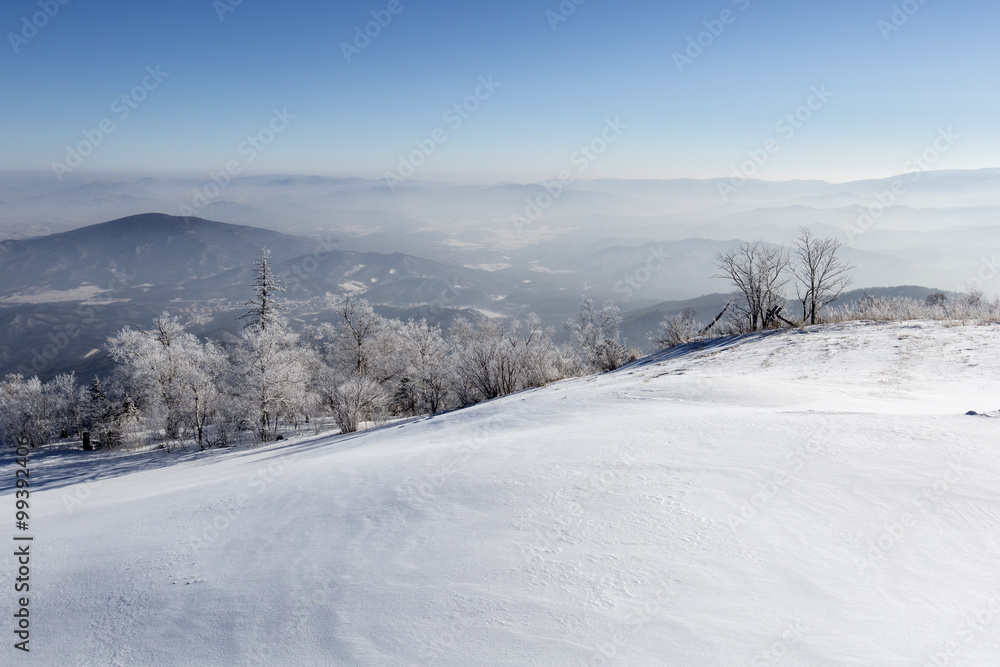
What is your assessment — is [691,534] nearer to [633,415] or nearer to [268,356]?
[633,415]

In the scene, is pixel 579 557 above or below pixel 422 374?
above

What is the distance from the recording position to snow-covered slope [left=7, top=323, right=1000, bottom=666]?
8.58 feet

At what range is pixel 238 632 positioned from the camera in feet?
9.60

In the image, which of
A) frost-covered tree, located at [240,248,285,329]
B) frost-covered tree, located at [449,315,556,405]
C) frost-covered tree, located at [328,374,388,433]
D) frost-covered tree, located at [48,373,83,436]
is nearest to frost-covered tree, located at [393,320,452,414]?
frost-covered tree, located at [449,315,556,405]

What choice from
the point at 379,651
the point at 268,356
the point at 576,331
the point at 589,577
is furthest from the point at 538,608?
the point at 576,331

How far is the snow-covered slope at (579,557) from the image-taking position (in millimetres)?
2615

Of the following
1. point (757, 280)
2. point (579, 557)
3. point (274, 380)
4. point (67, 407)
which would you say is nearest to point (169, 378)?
point (274, 380)

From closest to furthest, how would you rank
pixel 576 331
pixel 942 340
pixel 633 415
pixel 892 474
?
pixel 892 474 → pixel 633 415 → pixel 942 340 → pixel 576 331

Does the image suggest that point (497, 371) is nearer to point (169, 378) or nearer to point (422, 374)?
point (422, 374)

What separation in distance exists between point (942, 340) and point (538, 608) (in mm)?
18473

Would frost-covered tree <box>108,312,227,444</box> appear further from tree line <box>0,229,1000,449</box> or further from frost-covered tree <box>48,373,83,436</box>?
frost-covered tree <box>48,373,83,436</box>

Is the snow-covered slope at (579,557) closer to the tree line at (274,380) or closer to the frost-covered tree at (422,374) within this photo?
the tree line at (274,380)

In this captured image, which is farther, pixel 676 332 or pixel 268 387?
pixel 676 332

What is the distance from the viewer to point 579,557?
3.35 m
